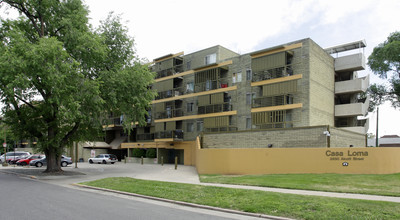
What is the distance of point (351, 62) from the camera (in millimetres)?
36562

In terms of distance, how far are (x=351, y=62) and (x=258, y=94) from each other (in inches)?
448

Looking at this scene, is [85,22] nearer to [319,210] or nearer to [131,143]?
[319,210]

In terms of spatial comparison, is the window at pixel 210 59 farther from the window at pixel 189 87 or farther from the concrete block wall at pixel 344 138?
the concrete block wall at pixel 344 138

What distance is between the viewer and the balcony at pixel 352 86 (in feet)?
116

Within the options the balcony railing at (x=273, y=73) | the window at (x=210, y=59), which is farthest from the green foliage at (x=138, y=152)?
the balcony railing at (x=273, y=73)

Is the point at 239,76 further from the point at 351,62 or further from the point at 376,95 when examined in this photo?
the point at 376,95

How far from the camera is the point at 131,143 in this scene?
168ft

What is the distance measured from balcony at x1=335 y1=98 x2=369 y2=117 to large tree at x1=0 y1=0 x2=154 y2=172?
842 inches

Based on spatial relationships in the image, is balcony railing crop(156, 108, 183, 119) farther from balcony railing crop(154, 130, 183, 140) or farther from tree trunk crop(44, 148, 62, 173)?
tree trunk crop(44, 148, 62, 173)

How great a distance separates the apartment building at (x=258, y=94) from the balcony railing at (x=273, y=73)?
4cm

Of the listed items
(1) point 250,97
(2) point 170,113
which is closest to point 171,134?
(2) point 170,113

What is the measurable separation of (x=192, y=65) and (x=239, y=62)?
8.57 metres

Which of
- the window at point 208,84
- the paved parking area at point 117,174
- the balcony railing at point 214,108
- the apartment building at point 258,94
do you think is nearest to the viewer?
the paved parking area at point 117,174

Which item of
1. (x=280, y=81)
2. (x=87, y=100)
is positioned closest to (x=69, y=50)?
(x=87, y=100)
